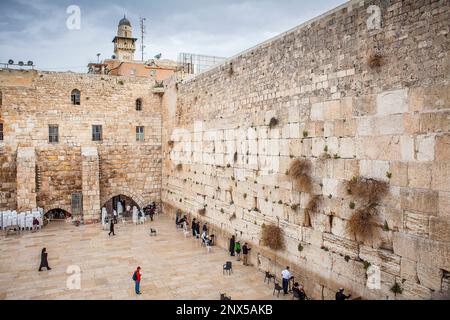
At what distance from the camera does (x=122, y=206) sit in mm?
22688

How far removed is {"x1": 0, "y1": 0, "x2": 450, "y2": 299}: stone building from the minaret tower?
77.3 feet

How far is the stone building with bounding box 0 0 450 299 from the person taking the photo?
253 inches

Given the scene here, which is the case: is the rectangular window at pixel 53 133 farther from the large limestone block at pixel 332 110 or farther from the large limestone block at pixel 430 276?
the large limestone block at pixel 430 276

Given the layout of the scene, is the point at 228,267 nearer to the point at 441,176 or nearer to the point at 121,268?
the point at 121,268

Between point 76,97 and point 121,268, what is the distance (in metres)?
11.6

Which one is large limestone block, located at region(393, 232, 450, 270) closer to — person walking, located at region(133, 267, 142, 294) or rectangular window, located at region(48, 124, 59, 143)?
person walking, located at region(133, 267, 142, 294)

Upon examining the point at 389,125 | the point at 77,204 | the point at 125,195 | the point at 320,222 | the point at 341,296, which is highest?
the point at 389,125

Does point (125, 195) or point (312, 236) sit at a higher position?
point (312, 236)

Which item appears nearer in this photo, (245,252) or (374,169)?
(374,169)

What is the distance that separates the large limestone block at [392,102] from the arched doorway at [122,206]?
16.3 m

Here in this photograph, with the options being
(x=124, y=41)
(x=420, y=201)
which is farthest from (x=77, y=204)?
(x=124, y=41)

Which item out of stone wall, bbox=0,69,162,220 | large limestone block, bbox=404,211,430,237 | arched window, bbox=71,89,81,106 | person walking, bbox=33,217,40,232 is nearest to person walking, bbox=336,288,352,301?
large limestone block, bbox=404,211,430,237

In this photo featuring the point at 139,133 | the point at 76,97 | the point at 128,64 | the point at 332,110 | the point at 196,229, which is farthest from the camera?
the point at 128,64
